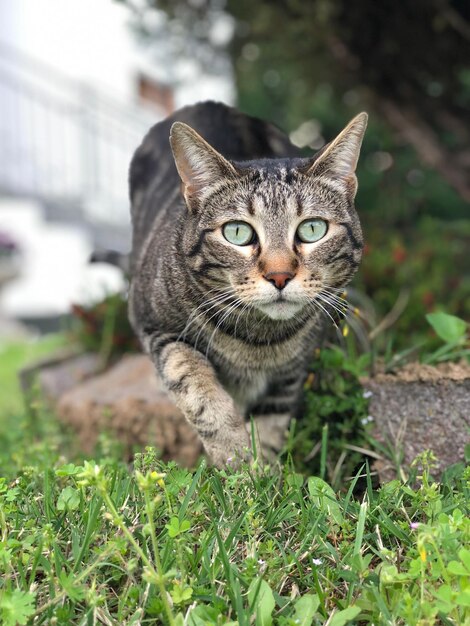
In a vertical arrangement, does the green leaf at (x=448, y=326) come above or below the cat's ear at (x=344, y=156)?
below

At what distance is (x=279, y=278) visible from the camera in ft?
6.31

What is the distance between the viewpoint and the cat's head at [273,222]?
6.50 ft

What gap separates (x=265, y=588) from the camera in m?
1.40

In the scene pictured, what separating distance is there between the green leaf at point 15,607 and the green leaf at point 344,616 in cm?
57

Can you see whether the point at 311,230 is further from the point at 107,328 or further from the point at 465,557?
the point at 107,328

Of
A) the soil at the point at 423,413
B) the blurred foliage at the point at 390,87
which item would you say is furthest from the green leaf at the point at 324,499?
the blurred foliage at the point at 390,87

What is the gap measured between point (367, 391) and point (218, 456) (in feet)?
2.09

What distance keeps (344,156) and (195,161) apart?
1.50 feet

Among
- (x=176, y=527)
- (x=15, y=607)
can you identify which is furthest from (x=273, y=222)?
(x=15, y=607)

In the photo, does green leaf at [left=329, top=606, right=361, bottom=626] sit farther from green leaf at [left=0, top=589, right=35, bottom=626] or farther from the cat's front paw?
the cat's front paw

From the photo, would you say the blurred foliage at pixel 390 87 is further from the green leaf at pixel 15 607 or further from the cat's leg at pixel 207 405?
the green leaf at pixel 15 607

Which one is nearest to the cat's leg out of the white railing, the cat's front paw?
the cat's front paw

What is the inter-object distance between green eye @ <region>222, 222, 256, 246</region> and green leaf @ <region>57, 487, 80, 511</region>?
2.78ft

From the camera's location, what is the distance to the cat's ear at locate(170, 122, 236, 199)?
2.07 m
